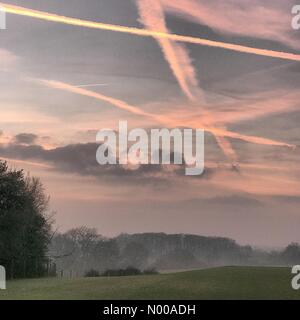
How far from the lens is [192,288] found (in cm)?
3641

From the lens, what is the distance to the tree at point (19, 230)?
64.8 metres

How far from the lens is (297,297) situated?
108 ft

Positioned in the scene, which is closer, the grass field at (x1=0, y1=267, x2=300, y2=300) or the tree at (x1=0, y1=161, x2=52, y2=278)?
the grass field at (x1=0, y1=267, x2=300, y2=300)

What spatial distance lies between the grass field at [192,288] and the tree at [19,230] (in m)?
20.4

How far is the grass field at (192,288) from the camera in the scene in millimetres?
34344

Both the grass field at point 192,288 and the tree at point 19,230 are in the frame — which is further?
the tree at point 19,230

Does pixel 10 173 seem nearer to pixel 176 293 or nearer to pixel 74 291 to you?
pixel 74 291

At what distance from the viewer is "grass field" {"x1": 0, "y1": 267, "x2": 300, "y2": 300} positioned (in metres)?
34.3

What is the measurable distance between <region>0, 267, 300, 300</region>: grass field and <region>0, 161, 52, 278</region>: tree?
20.4 metres

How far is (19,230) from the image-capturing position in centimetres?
6569

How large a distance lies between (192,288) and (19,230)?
35188mm

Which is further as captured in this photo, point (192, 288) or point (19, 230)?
Result: point (19, 230)
